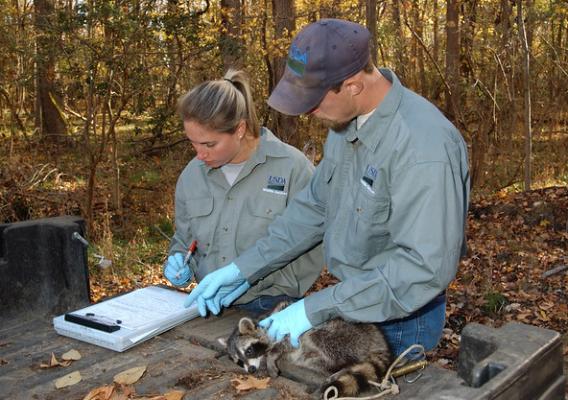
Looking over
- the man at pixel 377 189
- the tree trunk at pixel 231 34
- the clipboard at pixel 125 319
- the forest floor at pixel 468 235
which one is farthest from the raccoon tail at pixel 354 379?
the tree trunk at pixel 231 34

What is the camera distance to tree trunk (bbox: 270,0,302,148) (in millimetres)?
9281

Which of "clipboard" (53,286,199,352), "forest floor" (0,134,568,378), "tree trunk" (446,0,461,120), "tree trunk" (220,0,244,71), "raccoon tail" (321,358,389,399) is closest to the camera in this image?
"raccoon tail" (321,358,389,399)

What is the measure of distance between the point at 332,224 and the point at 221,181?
90 cm

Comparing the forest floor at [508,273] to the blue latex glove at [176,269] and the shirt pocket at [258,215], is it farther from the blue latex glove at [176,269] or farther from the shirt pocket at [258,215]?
the blue latex glove at [176,269]

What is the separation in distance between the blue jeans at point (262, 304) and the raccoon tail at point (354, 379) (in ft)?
2.82

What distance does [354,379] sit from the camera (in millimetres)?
2232

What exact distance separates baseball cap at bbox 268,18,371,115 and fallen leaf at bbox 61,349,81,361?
1.39 metres

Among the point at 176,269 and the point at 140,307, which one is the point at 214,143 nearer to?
the point at 176,269

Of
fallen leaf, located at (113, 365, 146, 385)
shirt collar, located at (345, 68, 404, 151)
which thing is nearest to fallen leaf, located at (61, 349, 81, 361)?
fallen leaf, located at (113, 365, 146, 385)

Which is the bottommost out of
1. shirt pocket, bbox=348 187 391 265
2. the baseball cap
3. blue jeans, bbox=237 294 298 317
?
blue jeans, bbox=237 294 298 317

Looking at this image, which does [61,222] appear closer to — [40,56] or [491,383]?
[491,383]

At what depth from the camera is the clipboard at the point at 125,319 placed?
2750mm

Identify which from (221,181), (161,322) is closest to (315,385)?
(161,322)

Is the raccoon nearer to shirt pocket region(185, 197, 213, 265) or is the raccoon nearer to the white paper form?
the white paper form
